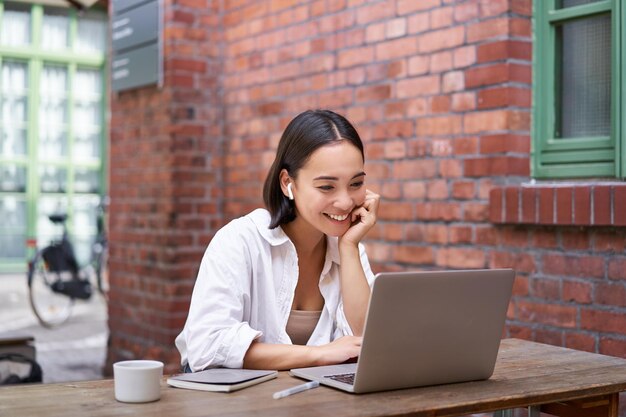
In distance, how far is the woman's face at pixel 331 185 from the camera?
2277 mm

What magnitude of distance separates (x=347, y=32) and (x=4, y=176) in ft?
29.2

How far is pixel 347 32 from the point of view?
3988 millimetres

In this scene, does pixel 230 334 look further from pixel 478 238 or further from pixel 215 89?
pixel 215 89

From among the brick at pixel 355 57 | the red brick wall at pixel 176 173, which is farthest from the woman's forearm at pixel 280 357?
the red brick wall at pixel 176 173

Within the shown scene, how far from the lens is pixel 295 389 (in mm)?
1848

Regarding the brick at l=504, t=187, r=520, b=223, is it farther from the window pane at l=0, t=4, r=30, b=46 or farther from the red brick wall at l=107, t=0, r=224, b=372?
the window pane at l=0, t=4, r=30, b=46

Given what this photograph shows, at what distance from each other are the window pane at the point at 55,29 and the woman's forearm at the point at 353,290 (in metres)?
10.3

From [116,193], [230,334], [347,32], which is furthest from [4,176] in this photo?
[230,334]

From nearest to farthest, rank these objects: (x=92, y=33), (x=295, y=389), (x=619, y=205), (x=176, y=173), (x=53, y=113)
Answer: (x=295, y=389)
(x=619, y=205)
(x=176, y=173)
(x=53, y=113)
(x=92, y=33)

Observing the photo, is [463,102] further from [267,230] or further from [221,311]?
[221,311]

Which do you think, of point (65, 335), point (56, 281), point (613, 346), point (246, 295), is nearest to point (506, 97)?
point (613, 346)

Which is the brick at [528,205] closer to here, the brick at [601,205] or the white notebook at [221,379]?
the brick at [601,205]

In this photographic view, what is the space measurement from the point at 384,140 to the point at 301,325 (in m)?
1.49

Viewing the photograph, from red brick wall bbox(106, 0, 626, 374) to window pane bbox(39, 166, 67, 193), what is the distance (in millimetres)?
6870
